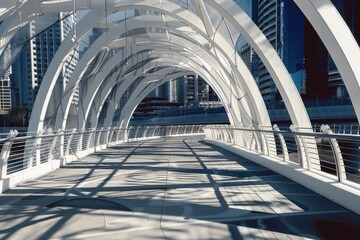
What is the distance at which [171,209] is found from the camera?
464 cm

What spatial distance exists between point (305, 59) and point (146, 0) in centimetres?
6546

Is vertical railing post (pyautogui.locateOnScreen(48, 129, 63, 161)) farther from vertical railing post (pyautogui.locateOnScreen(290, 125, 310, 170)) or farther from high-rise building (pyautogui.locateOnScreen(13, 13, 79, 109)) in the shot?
high-rise building (pyautogui.locateOnScreen(13, 13, 79, 109))

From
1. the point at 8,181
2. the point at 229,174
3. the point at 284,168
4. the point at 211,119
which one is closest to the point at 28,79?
the point at 8,181

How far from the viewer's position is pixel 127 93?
1353 inches

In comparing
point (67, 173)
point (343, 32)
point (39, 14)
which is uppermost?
point (39, 14)

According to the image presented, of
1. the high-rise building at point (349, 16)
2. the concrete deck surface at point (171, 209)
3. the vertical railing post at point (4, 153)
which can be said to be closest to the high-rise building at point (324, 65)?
the high-rise building at point (349, 16)

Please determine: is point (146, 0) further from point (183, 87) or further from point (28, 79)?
point (183, 87)

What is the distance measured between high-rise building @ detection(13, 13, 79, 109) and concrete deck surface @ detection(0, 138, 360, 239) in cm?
969

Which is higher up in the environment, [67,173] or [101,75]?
[101,75]

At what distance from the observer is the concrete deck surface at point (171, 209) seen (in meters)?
3.72

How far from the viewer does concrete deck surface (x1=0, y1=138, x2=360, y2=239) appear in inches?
147

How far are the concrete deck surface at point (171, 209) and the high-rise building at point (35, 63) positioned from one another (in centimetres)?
969

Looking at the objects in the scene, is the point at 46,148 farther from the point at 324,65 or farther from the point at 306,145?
the point at 324,65

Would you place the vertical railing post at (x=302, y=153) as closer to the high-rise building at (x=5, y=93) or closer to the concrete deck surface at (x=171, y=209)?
the concrete deck surface at (x=171, y=209)
